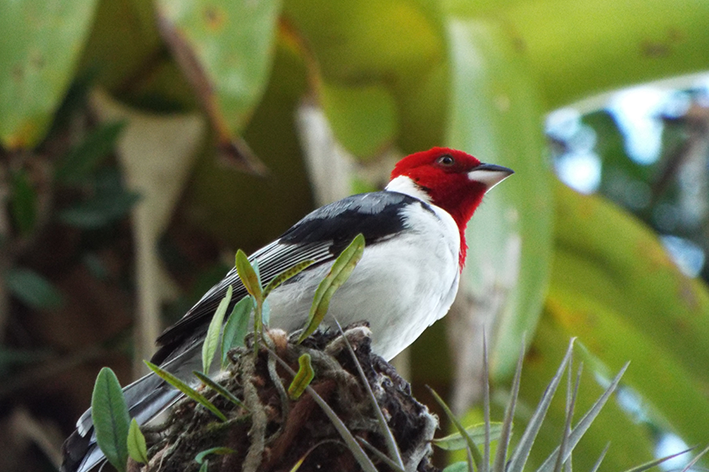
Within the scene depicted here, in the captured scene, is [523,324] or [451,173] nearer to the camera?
[523,324]

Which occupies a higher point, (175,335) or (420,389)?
(175,335)

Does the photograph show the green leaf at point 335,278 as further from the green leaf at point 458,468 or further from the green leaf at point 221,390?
the green leaf at point 458,468

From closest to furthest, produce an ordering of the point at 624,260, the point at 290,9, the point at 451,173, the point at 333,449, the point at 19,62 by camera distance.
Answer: the point at 333,449 → the point at 19,62 → the point at 451,173 → the point at 290,9 → the point at 624,260

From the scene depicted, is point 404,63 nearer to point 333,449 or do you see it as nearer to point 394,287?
point 394,287

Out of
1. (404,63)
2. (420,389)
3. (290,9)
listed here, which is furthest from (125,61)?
(420,389)

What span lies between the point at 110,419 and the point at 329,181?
1871 millimetres

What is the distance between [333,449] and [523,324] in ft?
5.11

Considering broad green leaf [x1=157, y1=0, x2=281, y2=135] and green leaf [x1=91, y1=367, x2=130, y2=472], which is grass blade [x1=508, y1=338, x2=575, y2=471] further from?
broad green leaf [x1=157, y1=0, x2=281, y2=135]

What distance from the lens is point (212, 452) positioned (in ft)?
5.04

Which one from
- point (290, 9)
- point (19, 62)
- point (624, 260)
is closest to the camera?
point (19, 62)

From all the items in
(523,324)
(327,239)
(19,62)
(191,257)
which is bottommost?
(523,324)

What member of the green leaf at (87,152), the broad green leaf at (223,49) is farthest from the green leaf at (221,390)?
the green leaf at (87,152)

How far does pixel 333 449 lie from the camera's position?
1560mm

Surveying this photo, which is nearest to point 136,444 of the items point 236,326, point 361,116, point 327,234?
point 236,326
